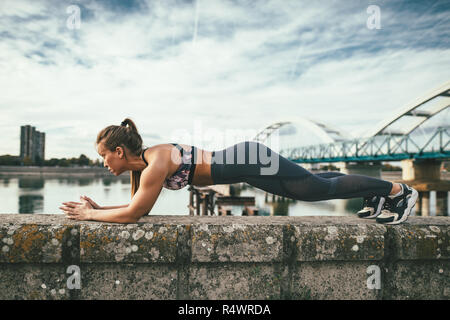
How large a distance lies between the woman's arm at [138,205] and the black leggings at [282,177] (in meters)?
0.50

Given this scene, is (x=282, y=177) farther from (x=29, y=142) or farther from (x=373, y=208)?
(x=29, y=142)

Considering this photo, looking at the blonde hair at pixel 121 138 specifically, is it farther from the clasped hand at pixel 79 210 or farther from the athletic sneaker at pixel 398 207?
the athletic sneaker at pixel 398 207

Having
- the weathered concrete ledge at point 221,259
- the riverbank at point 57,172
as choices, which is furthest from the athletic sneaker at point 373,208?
the riverbank at point 57,172

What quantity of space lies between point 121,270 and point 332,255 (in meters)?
1.36

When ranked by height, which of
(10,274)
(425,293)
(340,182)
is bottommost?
(425,293)

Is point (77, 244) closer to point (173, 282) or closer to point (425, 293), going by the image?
point (173, 282)

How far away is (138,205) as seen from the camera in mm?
2066

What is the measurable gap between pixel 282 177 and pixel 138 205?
1103 mm

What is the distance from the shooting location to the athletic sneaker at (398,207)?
90.4 inches

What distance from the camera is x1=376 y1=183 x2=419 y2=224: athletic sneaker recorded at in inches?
90.4

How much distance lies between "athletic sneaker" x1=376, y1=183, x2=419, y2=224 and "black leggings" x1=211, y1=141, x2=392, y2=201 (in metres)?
0.09

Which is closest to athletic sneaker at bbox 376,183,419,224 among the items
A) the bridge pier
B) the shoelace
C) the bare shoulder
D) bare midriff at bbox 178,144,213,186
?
the shoelace

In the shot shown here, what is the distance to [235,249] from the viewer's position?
79.0 inches
